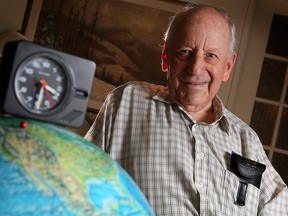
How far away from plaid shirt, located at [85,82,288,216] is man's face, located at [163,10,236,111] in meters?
0.06

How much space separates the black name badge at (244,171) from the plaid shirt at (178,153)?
0.05ft

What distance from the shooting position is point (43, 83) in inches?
23.6

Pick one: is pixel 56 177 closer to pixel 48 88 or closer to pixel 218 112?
pixel 48 88

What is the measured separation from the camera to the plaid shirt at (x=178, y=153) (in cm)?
126

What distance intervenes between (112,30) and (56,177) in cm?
267

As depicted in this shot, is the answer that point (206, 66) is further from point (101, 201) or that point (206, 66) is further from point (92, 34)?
point (92, 34)

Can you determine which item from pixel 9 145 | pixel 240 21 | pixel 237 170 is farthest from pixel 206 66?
pixel 240 21

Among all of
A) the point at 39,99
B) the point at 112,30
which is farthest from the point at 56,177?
the point at 112,30

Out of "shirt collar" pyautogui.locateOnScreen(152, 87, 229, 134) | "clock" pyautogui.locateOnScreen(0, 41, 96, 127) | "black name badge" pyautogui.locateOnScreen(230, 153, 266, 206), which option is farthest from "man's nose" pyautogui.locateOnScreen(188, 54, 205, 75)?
"clock" pyautogui.locateOnScreen(0, 41, 96, 127)

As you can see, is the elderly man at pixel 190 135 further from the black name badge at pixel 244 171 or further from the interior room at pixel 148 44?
the interior room at pixel 148 44

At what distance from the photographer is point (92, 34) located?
10.2 feet

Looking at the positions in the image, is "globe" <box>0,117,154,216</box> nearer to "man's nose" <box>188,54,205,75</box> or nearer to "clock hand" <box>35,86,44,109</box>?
"clock hand" <box>35,86,44,109</box>

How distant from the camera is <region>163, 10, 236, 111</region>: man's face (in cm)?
141

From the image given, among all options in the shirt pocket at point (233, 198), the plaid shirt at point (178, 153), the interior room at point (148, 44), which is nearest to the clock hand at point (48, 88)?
the plaid shirt at point (178, 153)
